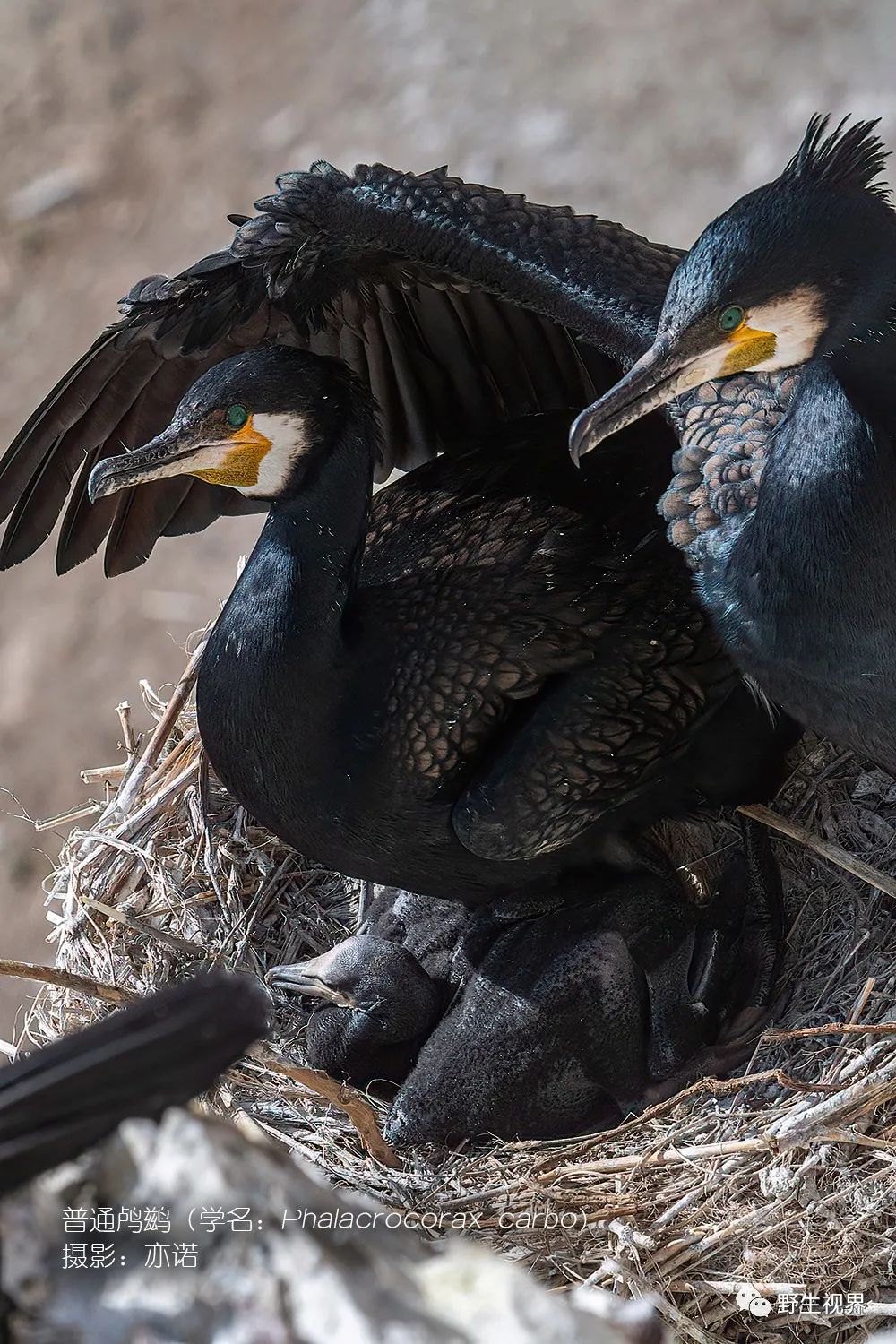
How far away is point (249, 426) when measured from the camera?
5.22ft

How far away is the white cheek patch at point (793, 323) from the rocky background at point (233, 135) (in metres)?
1.64

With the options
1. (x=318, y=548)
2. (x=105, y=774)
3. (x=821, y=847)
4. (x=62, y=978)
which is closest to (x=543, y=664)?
(x=318, y=548)

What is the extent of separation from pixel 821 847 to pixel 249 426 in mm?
878

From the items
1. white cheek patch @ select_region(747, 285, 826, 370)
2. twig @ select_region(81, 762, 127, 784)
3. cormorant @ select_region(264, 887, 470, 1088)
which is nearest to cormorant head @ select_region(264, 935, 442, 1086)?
cormorant @ select_region(264, 887, 470, 1088)

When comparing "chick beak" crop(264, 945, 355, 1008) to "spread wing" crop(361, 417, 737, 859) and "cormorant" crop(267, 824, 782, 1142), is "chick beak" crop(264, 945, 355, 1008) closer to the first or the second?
"cormorant" crop(267, 824, 782, 1142)

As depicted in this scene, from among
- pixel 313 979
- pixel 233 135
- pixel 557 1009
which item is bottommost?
pixel 557 1009

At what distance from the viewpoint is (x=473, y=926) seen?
187 centimetres

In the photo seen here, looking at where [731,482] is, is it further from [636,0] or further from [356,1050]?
[636,0]

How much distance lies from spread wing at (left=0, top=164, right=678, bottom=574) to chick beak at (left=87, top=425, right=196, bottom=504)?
0.64 feet

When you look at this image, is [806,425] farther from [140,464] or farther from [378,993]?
[378,993]

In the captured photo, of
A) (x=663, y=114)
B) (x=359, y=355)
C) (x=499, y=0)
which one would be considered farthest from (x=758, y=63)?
(x=359, y=355)

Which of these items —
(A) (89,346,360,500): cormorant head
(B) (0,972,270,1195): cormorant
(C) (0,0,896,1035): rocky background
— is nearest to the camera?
(B) (0,972,270,1195): cormorant

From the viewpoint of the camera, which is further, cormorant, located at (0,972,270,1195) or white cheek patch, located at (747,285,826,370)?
white cheek patch, located at (747,285,826,370)

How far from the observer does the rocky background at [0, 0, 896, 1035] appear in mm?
2801
